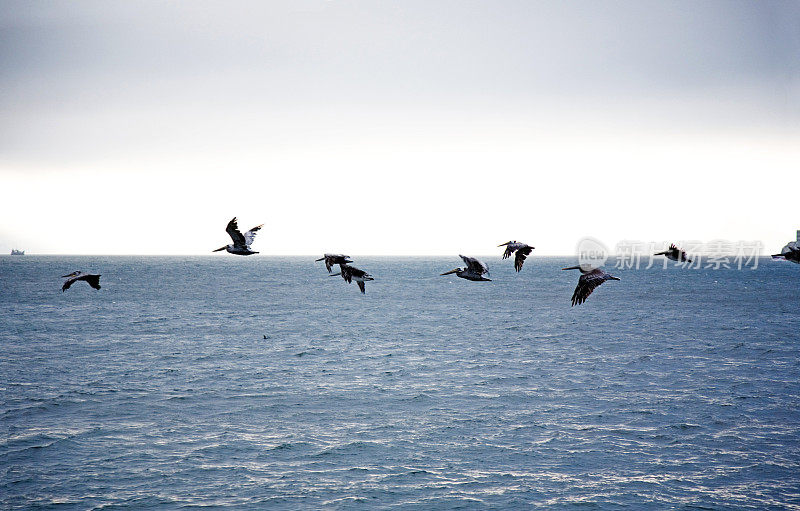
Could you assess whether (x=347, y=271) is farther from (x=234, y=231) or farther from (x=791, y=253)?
(x=791, y=253)

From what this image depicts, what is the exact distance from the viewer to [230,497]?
27.5 m

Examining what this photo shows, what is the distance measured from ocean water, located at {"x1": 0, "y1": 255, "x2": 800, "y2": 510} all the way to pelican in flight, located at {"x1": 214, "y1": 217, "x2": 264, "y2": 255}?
10848 mm

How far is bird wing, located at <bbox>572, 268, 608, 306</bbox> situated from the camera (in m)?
19.1

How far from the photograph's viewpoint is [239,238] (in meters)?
24.1

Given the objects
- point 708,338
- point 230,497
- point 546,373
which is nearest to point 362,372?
point 546,373

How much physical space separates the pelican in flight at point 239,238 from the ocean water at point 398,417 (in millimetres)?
10848

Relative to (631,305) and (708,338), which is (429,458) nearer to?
(708,338)

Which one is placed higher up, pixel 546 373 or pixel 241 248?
pixel 241 248

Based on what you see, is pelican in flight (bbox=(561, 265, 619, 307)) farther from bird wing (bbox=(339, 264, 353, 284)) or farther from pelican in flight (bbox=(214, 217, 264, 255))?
pelican in flight (bbox=(214, 217, 264, 255))

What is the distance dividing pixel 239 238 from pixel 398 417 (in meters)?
19.2

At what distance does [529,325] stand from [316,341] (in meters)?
32.1

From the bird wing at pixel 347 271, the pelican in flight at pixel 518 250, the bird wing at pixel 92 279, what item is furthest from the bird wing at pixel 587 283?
the bird wing at pixel 92 279

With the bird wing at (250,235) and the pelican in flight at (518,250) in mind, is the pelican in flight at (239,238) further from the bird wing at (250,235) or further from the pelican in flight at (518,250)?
the pelican in flight at (518,250)

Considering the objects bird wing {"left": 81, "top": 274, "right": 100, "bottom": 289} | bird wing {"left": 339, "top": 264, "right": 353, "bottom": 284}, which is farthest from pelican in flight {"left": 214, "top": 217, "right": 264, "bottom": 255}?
bird wing {"left": 81, "top": 274, "right": 100, "bottom": 289}
